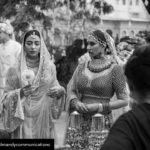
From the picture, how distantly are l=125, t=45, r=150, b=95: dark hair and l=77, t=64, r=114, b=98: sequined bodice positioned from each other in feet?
9.35

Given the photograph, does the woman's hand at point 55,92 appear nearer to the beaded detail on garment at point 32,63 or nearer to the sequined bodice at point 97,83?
the beaded detail on garment at point 32,63

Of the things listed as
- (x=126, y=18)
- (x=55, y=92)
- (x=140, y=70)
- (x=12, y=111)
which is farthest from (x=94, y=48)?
(x=126, y=18)

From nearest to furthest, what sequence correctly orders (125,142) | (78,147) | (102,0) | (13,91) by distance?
(125,142)
(78,147)
(13,91)
(102,0)

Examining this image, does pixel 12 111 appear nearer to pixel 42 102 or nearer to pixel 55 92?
pixel 42 102

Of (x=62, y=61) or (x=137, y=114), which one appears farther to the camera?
(x=62, y=61)

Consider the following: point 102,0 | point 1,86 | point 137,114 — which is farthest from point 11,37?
point 137,114

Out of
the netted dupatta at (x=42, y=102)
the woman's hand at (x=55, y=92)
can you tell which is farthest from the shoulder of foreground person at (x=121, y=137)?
the netted dupatta at (x=42, y=102)

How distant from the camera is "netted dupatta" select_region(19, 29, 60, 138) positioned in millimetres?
6348

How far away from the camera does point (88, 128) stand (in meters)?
5.84

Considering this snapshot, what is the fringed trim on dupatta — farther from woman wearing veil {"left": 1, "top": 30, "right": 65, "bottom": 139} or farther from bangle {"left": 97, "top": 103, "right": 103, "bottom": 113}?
bangle {"left": 97, "top": 103, "right": 103, "bottom": 113}

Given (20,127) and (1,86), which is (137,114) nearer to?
(20,127)

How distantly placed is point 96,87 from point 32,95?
2.93 ft

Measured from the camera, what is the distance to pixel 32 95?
637 cm

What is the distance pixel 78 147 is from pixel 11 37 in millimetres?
6399
